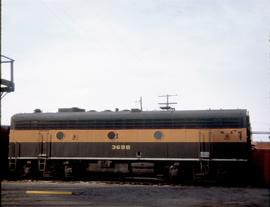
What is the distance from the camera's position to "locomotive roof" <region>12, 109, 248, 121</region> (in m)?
19.9

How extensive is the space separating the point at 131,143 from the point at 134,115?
5.35 feet

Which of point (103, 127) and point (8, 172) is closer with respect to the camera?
point (103, 127)

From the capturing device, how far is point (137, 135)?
2072 centimetres

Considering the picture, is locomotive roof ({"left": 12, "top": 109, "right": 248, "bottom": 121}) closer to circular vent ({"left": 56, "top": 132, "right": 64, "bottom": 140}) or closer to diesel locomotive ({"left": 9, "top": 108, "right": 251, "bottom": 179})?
diesel locomotive ({"left": 9, "top": 108, "right": 251, "bottom": 179})

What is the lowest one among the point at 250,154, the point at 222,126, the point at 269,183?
the point at 269,183

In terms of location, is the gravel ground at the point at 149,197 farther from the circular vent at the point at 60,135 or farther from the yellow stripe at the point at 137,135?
the circular vent at the point at 60,135

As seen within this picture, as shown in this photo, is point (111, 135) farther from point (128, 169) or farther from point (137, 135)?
point (128, 169)

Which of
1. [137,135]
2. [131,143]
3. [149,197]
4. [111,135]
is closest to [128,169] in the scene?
[131,143]

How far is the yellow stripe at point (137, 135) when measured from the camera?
19469mm

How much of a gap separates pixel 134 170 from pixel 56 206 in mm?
9230

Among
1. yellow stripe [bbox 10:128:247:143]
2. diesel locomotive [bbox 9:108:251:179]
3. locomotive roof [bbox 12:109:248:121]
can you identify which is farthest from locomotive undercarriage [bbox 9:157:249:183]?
locomotive roof [bbox 12:109:248:121]

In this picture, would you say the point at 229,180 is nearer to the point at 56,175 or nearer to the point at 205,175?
the point at 205,175

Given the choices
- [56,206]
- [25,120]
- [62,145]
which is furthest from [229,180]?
[25,120]

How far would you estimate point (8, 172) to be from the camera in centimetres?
2288
